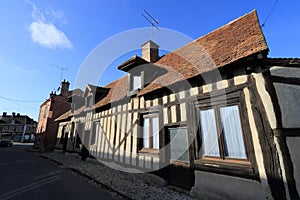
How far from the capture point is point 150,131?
5336 millimetres

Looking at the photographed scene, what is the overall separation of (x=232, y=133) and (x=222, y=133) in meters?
0.22

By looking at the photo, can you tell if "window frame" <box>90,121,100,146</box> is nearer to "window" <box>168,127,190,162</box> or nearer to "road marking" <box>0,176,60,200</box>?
"road marking" <box>0,176,60,200</box>

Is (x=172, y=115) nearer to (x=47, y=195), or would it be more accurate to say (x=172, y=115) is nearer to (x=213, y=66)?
(x=213, y=66)

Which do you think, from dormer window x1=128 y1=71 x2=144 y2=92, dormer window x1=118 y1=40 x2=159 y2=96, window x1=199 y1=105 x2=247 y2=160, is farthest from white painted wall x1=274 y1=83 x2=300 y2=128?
dormer window x1=128 y1=71 x2=144 y2=92

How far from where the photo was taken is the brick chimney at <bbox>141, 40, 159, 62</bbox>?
8211 mm

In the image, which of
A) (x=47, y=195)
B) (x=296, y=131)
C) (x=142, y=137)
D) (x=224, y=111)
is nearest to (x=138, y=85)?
(x=142, y=137)

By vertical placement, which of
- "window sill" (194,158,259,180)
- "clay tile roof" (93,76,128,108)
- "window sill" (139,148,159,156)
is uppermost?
"clay tile roof" (93,76,128,108)

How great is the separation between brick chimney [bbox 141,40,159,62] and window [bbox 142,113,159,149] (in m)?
3.89

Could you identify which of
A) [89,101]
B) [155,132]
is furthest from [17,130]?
[155,132]

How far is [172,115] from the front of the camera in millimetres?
4660

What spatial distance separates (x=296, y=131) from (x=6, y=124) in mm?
55352

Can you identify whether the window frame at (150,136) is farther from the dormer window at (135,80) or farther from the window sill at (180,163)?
the dormer window at (135,80)

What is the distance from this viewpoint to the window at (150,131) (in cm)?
516

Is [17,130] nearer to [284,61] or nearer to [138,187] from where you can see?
[138,187]
